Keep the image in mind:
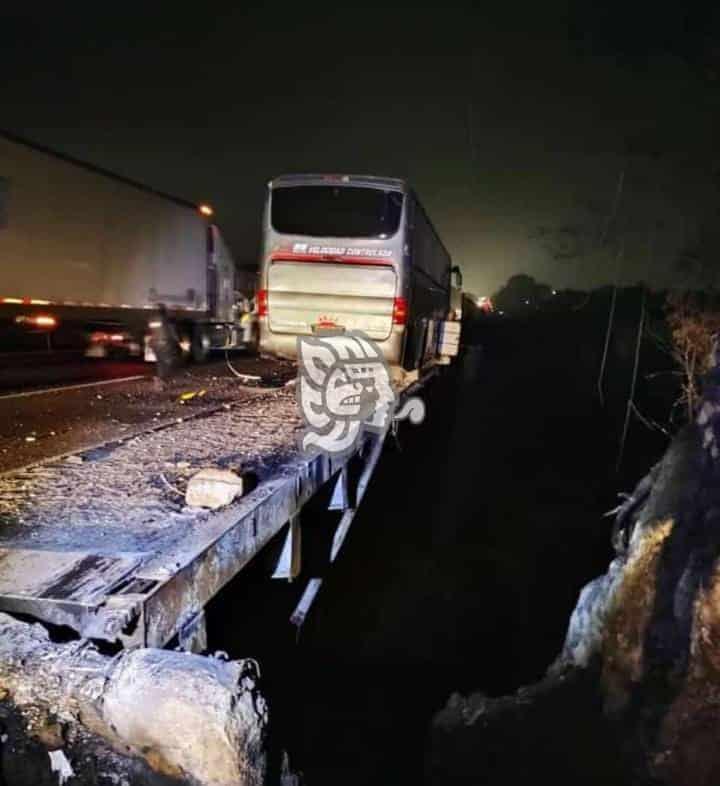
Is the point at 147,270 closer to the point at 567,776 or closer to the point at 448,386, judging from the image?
the point at 448,386

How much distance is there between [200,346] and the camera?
14.1 m

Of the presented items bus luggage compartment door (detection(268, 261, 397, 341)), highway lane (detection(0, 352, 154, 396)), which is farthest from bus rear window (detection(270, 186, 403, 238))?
highway lane (detection(0, 352, 154, 396))

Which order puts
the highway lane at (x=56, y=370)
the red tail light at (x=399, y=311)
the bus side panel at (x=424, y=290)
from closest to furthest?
→ the highway lane at (x=56, y=370) < the red tail light at (x=399, y=311) < the bus side panel at (x=424, y=290)

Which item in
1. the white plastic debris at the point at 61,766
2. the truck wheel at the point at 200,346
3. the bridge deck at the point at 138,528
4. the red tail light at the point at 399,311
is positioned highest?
the red tail light at the point at 399,311

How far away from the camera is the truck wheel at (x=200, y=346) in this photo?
13.8 metres

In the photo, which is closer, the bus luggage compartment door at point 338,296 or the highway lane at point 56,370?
the highway lane at point 56,370

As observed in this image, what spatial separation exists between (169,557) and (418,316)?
8463 millimetres

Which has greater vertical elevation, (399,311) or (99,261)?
(99,261)

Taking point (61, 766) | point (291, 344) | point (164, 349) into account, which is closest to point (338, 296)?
point (291, 344)

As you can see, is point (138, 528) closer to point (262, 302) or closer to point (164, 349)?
point (262, 302)

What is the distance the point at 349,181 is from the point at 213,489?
670 centimetres

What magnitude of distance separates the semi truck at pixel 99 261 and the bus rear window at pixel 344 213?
4082mm

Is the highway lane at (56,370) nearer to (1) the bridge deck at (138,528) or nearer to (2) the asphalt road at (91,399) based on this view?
(2) the asphalt road at (91,399)

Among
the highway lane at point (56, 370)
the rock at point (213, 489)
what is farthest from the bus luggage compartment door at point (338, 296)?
the rock at point (213, 489)
